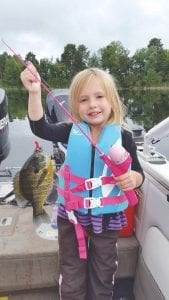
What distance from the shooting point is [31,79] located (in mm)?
1971

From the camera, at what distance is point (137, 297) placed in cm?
275

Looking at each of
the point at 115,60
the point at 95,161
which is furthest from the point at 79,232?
the point at 115,60

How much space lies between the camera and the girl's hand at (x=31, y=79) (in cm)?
193

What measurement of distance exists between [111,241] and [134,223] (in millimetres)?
755

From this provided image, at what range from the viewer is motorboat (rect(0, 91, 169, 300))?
7.94 ft

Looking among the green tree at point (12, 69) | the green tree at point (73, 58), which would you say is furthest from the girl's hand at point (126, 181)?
the green tree at point (73, 58)

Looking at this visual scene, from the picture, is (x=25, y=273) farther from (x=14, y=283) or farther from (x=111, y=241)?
(x=111, y=241)

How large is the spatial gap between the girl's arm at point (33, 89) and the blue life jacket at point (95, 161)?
0.85ft

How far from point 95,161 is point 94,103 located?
32 centimetres

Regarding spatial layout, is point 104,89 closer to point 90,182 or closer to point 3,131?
point 90,182

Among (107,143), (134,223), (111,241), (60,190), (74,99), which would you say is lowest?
(134,223)

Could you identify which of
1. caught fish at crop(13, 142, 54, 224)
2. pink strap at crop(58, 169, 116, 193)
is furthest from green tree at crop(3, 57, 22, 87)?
pink strap at crop(58, 169, 116, 193)

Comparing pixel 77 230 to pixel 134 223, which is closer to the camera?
pixel 77 230

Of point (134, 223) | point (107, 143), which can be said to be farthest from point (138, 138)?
point (107, 143)
